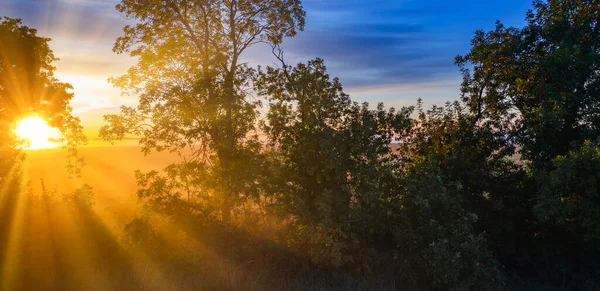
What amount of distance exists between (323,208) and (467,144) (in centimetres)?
878

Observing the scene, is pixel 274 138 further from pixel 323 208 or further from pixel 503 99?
pixel 503 99

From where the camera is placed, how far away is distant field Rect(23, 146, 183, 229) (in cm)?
1989

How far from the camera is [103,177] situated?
176ft

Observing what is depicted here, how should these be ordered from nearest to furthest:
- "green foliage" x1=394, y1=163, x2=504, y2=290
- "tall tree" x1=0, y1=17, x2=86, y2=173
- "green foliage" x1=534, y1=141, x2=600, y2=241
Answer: "green foliage" x1=394, y1=163, x2=504, y2=290 < "green foliage" x1=534, y1=141, x2=600, y2=241 < "tall tree" x1=0, y1=17, x2=86, y2=173

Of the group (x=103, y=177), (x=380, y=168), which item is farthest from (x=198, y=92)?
(x=103, y=177)

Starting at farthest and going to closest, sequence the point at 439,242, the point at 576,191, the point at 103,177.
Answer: the point at 103,177, the point at 576,191, the point at 439,242

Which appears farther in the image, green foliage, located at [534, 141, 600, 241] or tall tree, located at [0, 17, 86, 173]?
tall tree, located at [0, 17, 86, 173]

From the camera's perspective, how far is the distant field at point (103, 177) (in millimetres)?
19891

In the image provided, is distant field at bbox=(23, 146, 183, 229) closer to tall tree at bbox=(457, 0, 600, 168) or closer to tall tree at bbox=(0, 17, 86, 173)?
tall tree at bbox=(0, 17, 86, 173)

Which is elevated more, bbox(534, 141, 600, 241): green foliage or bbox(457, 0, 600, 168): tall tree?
bbox(457, 0, 600, 168): tall tree

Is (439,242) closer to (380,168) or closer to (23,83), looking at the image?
(380,168)

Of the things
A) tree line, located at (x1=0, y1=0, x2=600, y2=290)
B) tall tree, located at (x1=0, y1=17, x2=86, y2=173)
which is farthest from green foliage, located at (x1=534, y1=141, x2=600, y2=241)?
tall tree, located at (x1=0, y1=17, x2=86, y2=173)

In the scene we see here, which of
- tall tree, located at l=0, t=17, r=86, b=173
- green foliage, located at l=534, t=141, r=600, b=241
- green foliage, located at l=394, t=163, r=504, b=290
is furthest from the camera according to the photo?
tall tree, located at l=0, t=17, r=86, b=173

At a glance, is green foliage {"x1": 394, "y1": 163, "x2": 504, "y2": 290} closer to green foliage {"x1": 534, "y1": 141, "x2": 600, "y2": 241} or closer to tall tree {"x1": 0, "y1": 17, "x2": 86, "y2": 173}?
green foliage {"x1": 534, "y1": 141, "x2": 600, "y2": 241}
